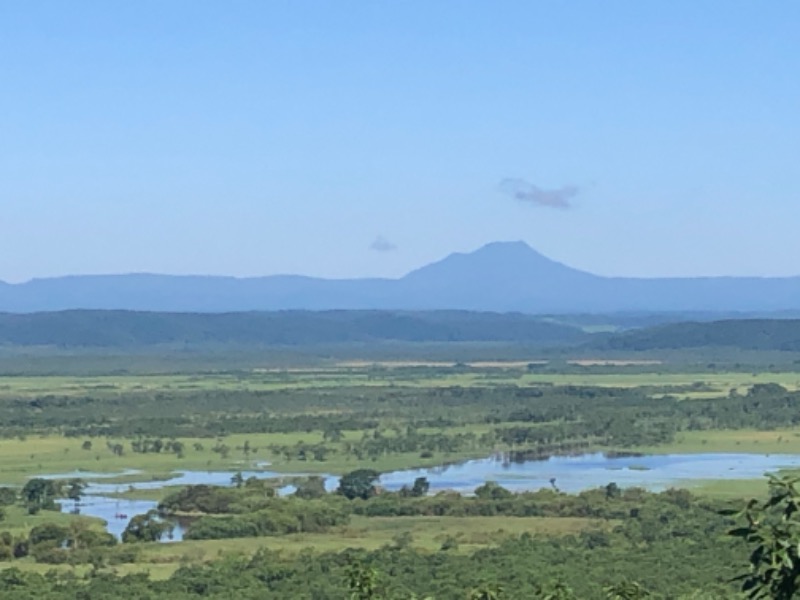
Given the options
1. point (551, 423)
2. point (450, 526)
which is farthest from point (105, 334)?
point (450, 526)

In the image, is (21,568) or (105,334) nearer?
(21,568)

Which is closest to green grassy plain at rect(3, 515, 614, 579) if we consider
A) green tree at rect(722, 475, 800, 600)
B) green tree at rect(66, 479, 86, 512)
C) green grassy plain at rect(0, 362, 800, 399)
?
green tree at rect(66, 479, 86, 512)

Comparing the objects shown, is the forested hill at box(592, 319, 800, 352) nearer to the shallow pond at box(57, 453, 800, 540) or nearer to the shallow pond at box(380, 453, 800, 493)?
the shallow pond at box(380, 453, 800, 493)

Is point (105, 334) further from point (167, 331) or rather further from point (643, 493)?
point (643, 493)

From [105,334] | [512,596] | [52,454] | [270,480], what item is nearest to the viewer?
[512,596]

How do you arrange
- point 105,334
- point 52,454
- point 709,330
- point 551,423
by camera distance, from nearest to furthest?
point 52,454 → point 551,423 → point 709,330 → point 105,334
